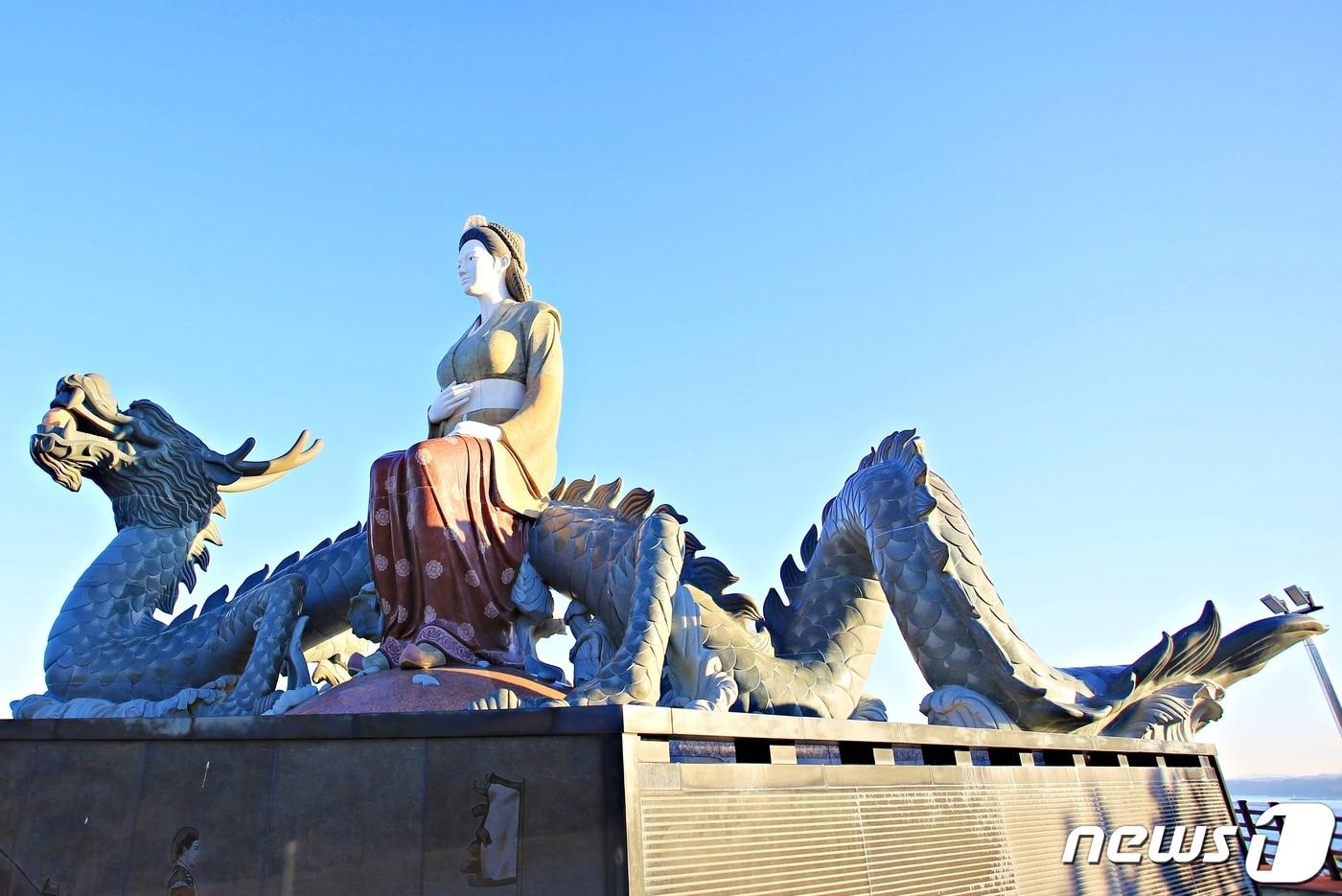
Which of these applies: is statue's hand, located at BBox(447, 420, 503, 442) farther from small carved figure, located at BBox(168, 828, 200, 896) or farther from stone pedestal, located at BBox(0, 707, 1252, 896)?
small carved figure, located at BBox(168, 828, 200, 896)

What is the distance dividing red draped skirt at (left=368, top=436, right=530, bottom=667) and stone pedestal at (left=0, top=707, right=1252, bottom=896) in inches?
75.3

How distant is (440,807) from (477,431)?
9.65ft

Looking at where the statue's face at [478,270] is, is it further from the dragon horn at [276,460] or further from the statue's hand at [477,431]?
the dragon horn at [276,460]

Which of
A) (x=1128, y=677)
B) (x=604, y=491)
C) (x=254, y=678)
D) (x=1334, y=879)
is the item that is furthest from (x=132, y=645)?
(x=1334, y=879)

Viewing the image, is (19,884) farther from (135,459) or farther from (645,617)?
(135,459)

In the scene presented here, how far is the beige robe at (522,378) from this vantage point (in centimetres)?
566

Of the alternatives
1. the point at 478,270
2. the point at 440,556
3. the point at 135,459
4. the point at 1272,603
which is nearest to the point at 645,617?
the point at 440,556

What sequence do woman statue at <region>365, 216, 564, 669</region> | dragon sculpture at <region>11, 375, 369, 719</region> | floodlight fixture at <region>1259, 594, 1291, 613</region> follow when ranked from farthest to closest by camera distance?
floodlight fixture at <region>1259, 594, 1291, 613</region>
dragon sculpture at <region>11, 375, 369, 719</region>
woman statue at <region>365, 216, 564, 669</region>

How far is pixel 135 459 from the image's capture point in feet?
22.2

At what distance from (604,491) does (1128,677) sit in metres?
3.58

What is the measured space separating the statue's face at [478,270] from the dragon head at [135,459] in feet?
8.20

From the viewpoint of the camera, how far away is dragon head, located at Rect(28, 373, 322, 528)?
6.45 meters

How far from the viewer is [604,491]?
603 cm

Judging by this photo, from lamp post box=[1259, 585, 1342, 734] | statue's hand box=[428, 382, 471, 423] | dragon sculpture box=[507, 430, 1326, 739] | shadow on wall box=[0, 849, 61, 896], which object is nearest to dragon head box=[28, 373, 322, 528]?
statue's hand box=[428, 382, 471, 423]
